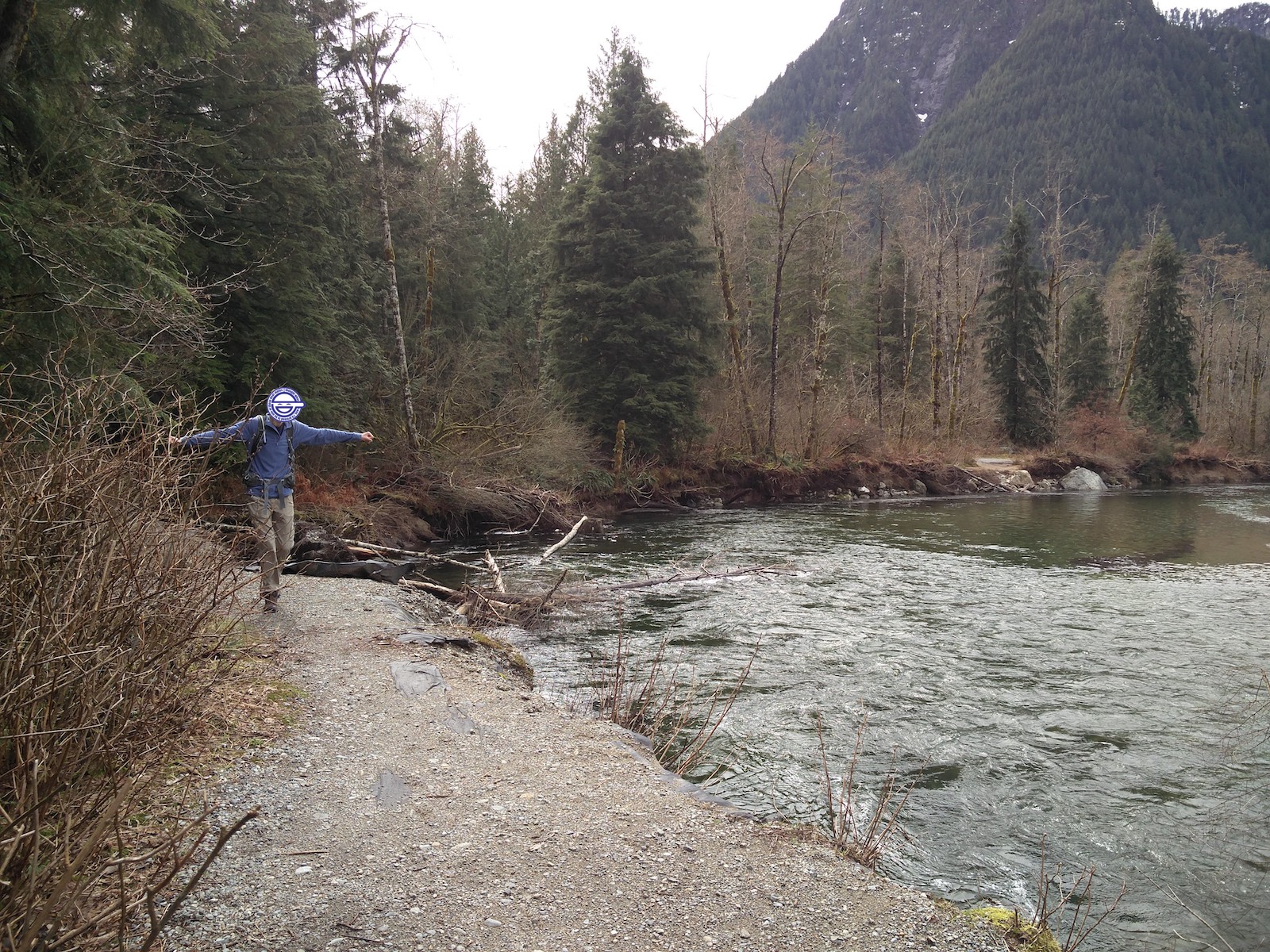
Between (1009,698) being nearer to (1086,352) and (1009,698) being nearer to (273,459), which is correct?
(273,459)

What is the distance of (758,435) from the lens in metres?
29.8

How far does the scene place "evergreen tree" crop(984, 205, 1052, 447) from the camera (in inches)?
1612

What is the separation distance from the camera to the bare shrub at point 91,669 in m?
2.49

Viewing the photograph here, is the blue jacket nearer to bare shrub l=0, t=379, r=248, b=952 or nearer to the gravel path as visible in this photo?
the gravel path

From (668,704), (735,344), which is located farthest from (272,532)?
(735,344)

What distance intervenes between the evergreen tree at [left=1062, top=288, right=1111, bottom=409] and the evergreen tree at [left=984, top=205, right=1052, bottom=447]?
16.2 feet

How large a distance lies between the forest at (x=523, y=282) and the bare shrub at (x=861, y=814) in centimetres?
508

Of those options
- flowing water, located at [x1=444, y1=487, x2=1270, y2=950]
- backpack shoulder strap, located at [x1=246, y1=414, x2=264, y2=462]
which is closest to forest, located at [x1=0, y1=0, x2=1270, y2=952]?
backpack shoulder strap, located at [x1=246, y1=414, x2=264, y2=462]

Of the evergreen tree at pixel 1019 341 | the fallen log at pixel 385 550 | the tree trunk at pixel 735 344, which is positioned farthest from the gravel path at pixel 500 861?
the evergreen tree at pixel 1019 341

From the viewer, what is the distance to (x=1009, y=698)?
7809 mm

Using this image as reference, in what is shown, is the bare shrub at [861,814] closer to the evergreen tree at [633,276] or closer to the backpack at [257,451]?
the backpack at [257,451]

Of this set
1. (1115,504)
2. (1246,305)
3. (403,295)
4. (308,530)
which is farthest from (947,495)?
(1246,305)

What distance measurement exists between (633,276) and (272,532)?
69.8 feet

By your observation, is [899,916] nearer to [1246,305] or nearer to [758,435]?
[758,435]
